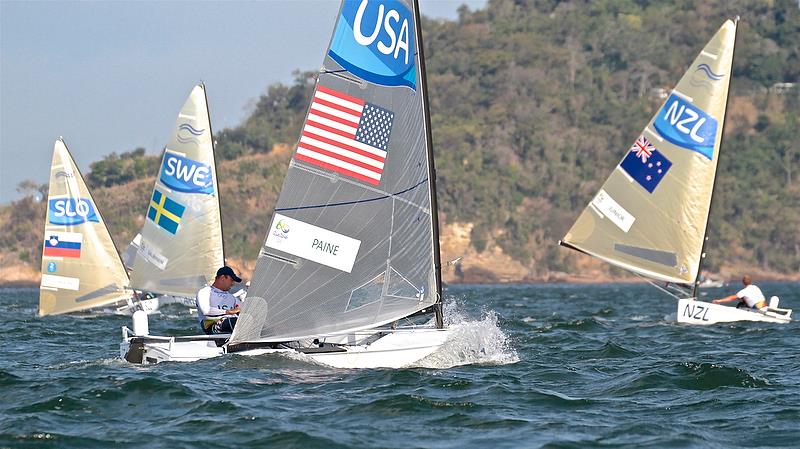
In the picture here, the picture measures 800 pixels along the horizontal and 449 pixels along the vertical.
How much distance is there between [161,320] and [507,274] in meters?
64.1

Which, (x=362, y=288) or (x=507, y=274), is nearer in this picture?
(x=362, y=288)

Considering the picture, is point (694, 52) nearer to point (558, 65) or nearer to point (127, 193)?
point (558, 65)

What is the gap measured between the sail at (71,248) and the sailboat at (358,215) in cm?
1687

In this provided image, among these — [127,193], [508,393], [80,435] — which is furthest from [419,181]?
[127,193]

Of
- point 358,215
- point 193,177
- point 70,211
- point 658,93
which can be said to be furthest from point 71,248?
point 658,93

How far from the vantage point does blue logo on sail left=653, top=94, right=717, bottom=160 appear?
2688 centimetres

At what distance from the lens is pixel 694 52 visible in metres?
122

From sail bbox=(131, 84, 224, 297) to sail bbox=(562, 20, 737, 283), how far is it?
30.5ft

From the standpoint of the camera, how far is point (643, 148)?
27.8 meters

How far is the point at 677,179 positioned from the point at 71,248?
1494 cm

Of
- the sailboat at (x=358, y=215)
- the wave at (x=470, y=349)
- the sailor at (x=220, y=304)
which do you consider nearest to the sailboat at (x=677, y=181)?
the wave at (x=470, y=349)

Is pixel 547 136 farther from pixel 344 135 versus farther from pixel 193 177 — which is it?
pixel 344 135

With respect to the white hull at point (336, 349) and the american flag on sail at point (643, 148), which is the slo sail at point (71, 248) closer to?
the american flag on sail at point (643, 148)

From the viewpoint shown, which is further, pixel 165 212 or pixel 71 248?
pixel 71 248
